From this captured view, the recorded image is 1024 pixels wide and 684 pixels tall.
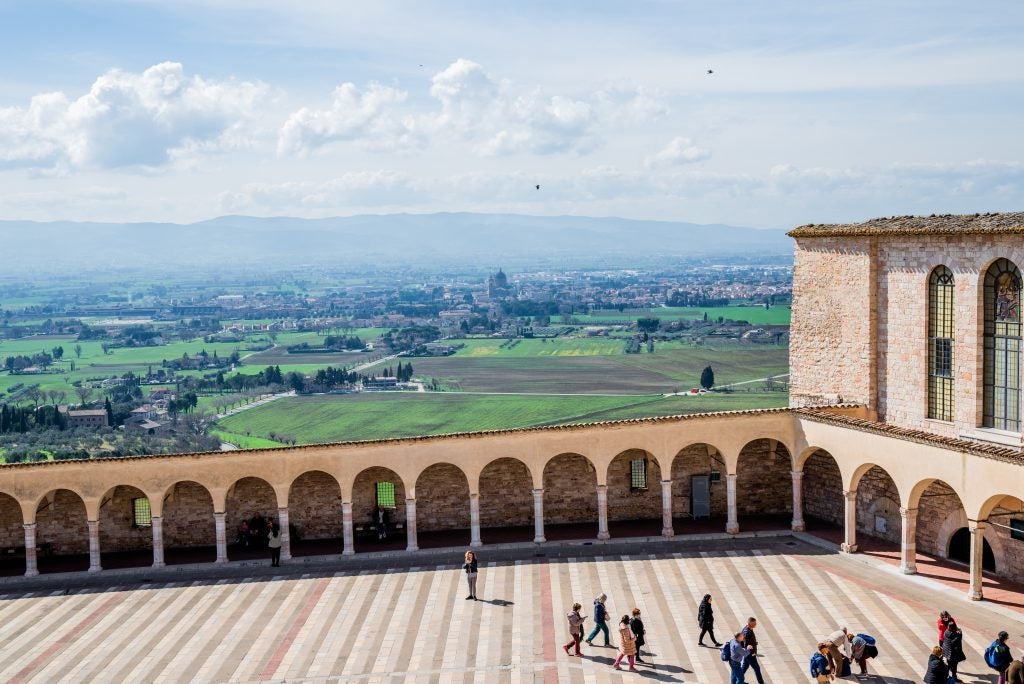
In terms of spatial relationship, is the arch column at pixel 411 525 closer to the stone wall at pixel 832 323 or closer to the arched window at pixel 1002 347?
the stone wall at pixel 832 323

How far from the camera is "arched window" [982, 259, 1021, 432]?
3136cm

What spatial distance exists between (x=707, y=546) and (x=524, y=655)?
35.6 ft

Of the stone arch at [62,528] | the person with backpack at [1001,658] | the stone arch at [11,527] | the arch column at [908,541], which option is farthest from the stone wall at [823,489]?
the stone arch at [11,527]

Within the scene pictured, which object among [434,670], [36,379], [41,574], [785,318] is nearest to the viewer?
[434,670]

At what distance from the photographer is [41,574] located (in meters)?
35.9

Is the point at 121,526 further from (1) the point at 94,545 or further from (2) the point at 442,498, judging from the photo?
(2) the point at 442,498

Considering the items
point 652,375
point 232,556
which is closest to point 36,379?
point 652,375

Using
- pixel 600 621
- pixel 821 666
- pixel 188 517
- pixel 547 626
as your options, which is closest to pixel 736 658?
pixel 821 666

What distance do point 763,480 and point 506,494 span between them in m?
9.21

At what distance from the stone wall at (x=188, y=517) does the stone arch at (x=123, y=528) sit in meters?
0.68

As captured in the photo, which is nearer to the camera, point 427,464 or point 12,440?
point 427,464

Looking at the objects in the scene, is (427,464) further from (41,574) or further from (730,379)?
(730,379)

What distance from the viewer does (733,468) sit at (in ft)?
123

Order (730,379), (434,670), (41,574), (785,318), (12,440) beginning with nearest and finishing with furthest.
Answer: (434,670) < (41,574) < (12,440) < (730,379) < (785,318)
